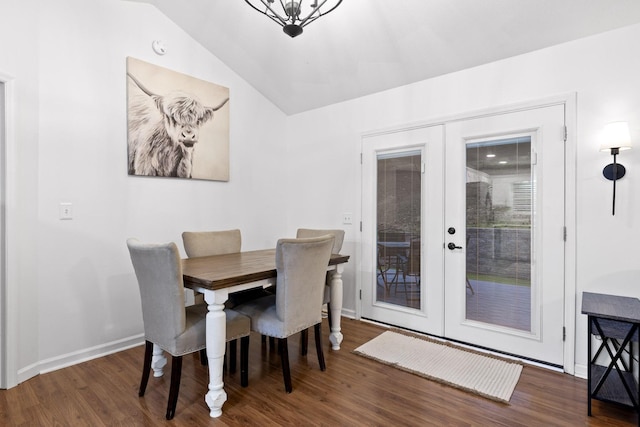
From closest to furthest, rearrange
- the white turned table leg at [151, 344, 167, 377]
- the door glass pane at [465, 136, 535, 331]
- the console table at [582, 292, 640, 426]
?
the console table at [582, 292, 640, 426], the white turned table leg at [151, 344, 167, 377], the door glass pane at [465, 136, 535, 331]


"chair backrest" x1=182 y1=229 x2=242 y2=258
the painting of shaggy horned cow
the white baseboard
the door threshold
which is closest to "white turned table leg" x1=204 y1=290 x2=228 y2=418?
"chair backrest" x1=182 y1=229 x2=242 y2=258

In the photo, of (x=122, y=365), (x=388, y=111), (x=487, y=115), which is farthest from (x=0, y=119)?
(x=487, y=115)

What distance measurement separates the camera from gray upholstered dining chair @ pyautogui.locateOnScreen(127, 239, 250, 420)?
74.0 inches

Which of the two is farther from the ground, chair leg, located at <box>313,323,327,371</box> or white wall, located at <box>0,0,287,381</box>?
white wall, located at <box>0,0,287,381</box>

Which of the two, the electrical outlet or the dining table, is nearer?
the dining table

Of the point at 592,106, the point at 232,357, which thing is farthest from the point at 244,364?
the point at 592,106

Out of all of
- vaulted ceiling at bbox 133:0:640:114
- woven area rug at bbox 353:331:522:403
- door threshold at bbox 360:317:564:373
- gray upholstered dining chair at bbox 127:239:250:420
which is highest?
vaulted ceiling at bbox 133:0:640:114

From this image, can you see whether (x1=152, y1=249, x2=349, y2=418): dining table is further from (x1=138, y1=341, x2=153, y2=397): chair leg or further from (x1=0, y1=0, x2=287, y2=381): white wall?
(x1=0, y1=0, x2=287, y2=381): white wall

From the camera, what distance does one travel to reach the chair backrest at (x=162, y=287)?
187 centimetres

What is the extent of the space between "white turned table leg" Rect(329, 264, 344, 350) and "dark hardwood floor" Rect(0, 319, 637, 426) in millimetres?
312

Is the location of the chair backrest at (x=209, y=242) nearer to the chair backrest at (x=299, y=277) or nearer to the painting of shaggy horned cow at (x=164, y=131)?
the painting of shaggy horned cow at (x=164, y=131)

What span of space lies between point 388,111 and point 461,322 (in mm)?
2136

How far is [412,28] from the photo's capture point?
272cm

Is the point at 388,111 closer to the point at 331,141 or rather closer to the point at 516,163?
the point at 331,141
